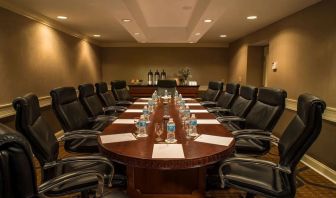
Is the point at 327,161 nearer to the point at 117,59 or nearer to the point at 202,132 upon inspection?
the point at 202,132

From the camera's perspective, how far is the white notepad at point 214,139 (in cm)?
170

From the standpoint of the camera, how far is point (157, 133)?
1839mm

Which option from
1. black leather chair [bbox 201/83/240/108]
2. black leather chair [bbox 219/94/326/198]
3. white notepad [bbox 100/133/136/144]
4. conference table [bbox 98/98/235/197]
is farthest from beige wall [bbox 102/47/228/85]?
black leather chair [bbox 219/94/326/198]

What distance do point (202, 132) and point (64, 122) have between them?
1310mm

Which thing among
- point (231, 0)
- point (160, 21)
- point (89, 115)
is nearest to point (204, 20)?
point (231, 0)

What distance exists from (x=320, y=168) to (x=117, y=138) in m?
2.59

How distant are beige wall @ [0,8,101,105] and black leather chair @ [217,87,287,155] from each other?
9.36ft

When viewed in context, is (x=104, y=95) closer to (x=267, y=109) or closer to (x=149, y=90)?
(x=149, y=90)

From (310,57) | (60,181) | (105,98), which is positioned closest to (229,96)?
(310,57)

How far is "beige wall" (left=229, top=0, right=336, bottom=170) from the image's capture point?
2.82 meters

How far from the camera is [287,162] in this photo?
1479mm

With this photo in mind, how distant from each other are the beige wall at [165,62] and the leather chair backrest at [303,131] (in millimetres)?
5944

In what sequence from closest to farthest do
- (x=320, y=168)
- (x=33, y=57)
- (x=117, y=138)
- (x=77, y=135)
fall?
(x=117, y=138) < (x=77, y=135) < (x=320, y=168) < (x=33, y=57)

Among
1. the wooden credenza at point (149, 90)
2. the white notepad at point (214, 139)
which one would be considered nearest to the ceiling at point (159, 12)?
the wooden credenza at point (149, 90)
